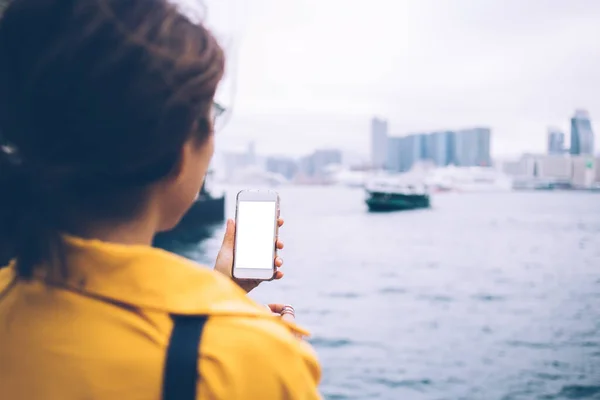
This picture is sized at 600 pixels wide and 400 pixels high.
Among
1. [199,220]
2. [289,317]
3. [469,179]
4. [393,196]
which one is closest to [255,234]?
[289,317]

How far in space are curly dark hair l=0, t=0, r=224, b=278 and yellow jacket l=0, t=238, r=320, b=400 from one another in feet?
0.21

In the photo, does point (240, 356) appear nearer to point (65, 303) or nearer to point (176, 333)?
point (176, 333)

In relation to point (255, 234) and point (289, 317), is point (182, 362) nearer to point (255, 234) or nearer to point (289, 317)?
point (289, 317)

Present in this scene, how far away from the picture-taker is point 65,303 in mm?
729

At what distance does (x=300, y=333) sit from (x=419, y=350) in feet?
40.7

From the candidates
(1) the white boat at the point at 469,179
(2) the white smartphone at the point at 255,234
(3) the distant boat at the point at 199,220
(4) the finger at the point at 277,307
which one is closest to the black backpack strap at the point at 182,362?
(4) the finger at the point at 277,307

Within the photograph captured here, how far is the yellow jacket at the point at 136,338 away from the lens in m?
0.68

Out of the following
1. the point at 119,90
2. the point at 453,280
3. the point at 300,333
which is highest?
the point at 119,90

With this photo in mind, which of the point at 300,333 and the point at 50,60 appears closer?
the point at 50,60

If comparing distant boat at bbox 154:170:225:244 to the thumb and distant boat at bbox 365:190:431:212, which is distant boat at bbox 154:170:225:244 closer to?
distant boat at bbox 365:190:431:212

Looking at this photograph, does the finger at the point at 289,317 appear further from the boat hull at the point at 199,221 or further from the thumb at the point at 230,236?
the boat hull at the point at 199,221

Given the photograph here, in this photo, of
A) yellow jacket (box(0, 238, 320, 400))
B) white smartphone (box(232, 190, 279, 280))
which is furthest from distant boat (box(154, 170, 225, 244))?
yellow jacket (box(0, 238, 320, 400))

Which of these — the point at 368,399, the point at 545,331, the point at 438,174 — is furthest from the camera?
the point at 438,174

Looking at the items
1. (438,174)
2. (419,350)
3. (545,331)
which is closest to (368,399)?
(419,350)
